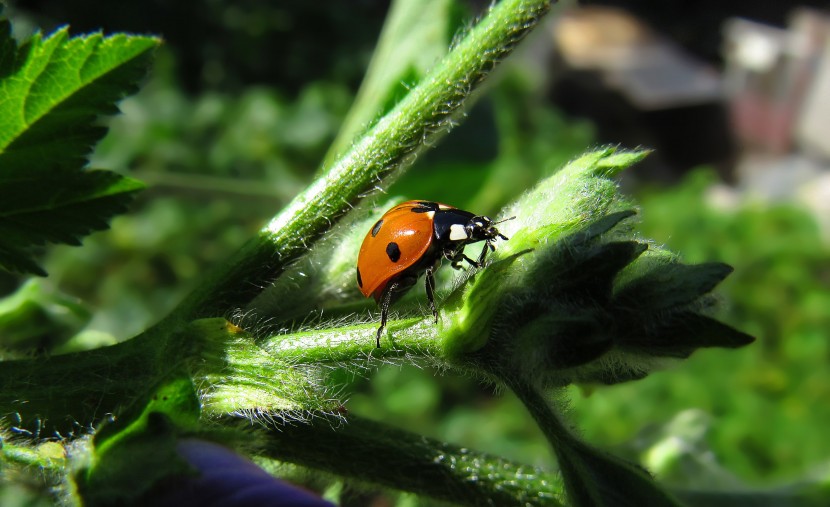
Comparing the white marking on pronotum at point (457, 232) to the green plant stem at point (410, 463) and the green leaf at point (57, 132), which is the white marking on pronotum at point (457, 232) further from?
the green leaf at point (57, 132)

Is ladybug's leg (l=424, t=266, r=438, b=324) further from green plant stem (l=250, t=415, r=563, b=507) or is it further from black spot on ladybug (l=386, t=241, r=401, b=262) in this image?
green plant stem (l=250, t=415, r=563, b=507)

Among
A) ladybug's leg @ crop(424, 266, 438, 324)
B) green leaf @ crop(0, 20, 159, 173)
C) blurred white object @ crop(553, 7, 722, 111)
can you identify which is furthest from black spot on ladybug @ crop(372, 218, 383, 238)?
blurred white object @ crop(553, 7, 722, 111)

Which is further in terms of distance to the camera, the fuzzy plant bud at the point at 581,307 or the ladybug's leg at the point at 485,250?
the ladybug's leg at the point at 485,250

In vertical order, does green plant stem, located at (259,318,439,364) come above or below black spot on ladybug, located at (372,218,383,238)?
below

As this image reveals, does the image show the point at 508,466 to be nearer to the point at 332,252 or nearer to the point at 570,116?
the point at 332,252

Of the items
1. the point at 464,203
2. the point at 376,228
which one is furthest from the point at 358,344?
the point at 464,203

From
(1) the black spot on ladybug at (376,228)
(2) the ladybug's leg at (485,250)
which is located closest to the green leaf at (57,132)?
(1) the black spot on ladybug at (376,228)

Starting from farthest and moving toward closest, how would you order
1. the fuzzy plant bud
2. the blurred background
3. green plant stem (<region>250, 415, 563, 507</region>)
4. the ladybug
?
the blurred background → the ladybug → green plant stem (<region>250, 415, 563, 507</region>) → the fuzzy plant bud

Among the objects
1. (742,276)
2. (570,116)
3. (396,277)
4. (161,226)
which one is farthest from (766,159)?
(396,277)
